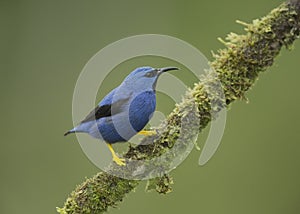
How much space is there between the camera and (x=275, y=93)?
15.9 ft

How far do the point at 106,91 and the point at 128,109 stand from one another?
101 inches

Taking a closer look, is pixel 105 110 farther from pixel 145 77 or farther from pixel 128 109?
pixel 145 77

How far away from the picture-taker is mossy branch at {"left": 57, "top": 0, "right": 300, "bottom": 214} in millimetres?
2148

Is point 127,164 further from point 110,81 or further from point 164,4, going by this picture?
point 164,4

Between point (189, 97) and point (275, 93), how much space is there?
274 cm

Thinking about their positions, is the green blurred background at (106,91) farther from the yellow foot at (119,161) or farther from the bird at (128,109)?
the yellow foot at (119,161)

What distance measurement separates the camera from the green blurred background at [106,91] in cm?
480

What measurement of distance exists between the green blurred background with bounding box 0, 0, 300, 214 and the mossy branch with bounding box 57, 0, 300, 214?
8.37 ft

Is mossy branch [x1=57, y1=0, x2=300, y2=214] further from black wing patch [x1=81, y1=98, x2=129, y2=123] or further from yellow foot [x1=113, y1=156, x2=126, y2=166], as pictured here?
black wing patch [x1=81, y1=98, x2=129, y2=123]

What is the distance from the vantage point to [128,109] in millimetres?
2441

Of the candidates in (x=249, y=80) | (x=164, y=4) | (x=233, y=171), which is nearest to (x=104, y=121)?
(x=249, y=80)

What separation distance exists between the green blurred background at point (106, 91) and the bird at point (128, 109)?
2396 millimetres

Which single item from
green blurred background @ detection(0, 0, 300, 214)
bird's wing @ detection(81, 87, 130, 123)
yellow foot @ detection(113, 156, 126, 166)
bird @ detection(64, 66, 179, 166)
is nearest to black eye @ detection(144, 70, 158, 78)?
bird @ detection(64, 66, 179, 166)

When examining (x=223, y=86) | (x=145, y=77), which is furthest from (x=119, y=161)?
(x=223, y=86)
